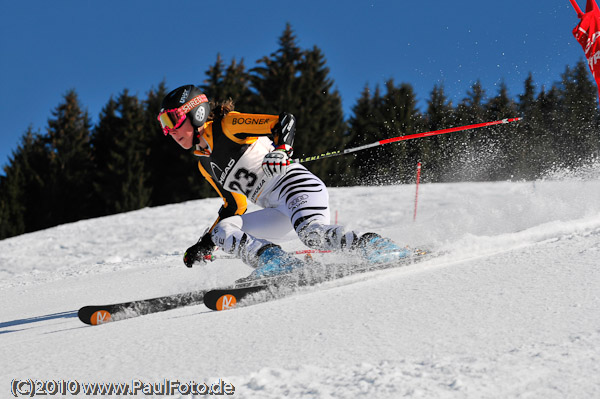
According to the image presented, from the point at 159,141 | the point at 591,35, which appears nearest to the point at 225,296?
the point at 591,35

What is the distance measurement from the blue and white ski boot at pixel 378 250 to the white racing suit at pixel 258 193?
66 millimetres

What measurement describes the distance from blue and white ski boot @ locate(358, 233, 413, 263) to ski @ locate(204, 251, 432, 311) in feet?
0.11

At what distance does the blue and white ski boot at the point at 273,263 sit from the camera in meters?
3.56

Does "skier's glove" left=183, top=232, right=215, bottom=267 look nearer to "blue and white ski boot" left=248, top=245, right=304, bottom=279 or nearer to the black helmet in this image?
"blue and white ski boot" left=248, top=245, right=304, bottom=279

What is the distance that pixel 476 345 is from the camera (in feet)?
6.35

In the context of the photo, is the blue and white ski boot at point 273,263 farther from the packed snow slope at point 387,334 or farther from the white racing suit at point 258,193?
the packed snow slope at point 387,334

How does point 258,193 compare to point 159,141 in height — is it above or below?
below

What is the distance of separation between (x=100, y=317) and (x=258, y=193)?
135cm

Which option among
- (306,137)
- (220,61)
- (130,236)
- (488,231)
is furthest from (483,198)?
(220,61)

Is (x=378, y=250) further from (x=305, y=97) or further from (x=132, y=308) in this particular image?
(x=305, y=97)

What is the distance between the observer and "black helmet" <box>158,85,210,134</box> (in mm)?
3805

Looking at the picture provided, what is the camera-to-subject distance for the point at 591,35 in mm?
6066

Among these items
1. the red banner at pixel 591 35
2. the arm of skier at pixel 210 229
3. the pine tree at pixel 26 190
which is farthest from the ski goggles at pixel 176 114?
the pine tree at pixel 26 190

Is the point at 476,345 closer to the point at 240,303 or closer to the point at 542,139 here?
the point at 240,303
